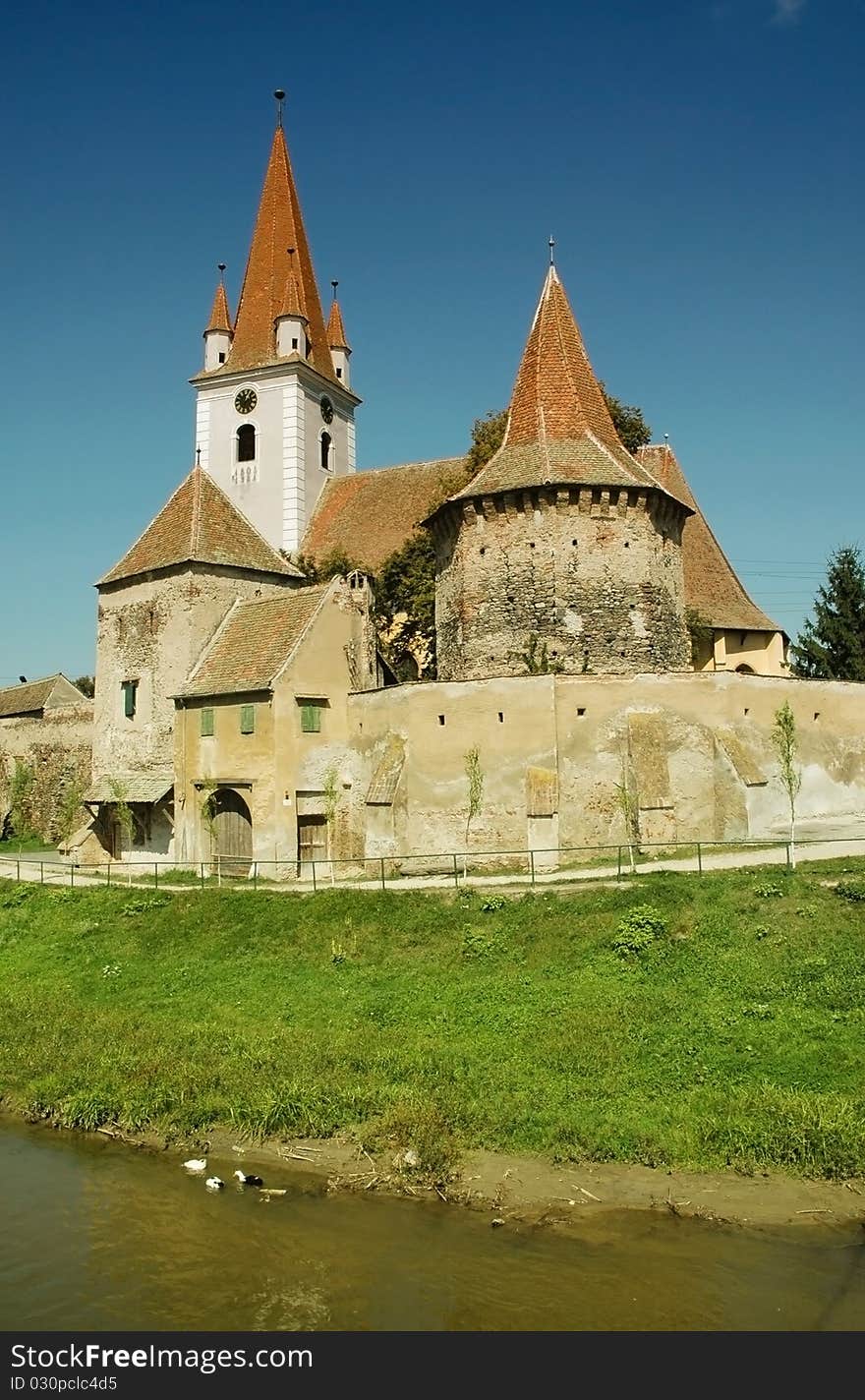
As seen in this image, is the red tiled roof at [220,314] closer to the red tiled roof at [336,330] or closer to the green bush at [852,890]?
the red tiled roof at [336,330]

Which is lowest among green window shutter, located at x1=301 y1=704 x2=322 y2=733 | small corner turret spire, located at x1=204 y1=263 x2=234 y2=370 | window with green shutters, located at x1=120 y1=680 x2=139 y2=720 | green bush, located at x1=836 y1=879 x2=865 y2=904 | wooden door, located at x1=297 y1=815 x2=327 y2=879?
green bush, located at x1=836 y1=879 x2=865 y2=904

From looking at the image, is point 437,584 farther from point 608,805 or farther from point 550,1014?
point 550,1014

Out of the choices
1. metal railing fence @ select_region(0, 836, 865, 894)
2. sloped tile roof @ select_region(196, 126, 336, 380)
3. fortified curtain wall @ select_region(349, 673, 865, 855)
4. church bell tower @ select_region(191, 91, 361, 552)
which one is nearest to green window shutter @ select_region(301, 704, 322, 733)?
fortified curtain wall @ select_region(349, 673, 865, 855)

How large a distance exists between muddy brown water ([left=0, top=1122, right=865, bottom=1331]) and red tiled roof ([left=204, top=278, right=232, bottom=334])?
42.4 m

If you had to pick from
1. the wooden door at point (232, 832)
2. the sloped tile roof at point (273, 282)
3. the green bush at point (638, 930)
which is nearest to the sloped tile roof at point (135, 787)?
the wooden door at point (232, 832)

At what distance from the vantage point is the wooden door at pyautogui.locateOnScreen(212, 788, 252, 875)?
2409 cm

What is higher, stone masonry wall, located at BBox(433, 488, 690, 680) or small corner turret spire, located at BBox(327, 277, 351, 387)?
small corner turret spire, located at BBox(327, 277, 351, 387)

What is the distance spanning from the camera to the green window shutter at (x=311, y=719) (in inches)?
950

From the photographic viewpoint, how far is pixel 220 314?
156 feet

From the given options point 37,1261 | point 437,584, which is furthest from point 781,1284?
point 437,584

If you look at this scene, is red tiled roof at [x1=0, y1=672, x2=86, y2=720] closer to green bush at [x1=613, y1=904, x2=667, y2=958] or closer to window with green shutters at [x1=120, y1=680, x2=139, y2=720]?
window with green shutters at [x1=120, y1=680, x2=139, y2=720]

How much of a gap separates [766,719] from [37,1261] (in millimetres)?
17589

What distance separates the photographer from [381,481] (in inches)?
1666

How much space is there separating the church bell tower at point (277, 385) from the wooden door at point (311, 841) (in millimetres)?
20486
